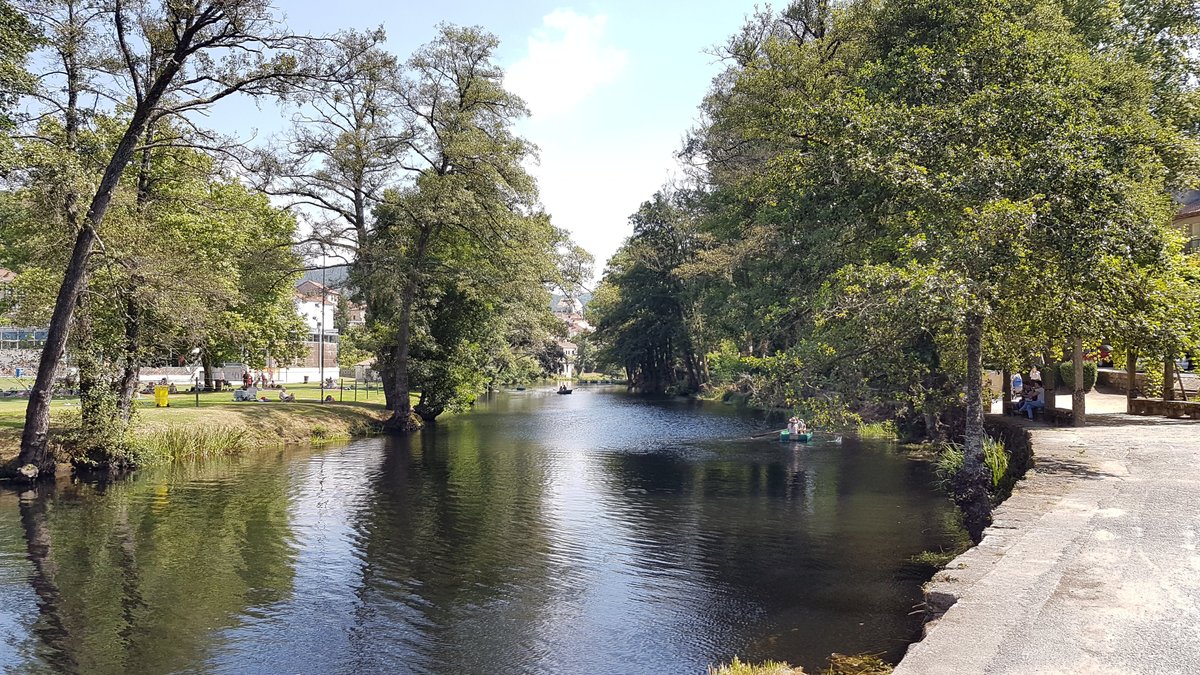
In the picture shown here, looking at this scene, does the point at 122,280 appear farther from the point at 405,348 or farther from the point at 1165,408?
the point at 1165,408

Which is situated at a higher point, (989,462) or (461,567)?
(989,462)

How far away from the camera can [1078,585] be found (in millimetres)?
7797

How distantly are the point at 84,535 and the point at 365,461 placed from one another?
459 inches

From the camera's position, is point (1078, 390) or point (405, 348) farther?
point (405, 348)

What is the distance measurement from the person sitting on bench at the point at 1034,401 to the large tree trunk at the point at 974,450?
8.33 m

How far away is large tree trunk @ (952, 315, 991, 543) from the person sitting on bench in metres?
8.33

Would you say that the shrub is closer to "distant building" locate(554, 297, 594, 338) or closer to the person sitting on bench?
the person sitting on bench

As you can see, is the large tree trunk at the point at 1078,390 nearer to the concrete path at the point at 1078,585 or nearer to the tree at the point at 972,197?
the tree at the point at 972,197

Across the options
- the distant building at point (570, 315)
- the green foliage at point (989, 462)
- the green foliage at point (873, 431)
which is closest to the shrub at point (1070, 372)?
the green foliage at point (873, 431)

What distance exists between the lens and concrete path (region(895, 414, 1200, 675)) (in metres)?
6.20

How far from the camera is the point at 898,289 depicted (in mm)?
14492

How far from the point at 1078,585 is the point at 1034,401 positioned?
18972 millimetres

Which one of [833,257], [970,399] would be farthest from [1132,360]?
[970,399]

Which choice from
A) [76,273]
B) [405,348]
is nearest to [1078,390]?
[405,348]
